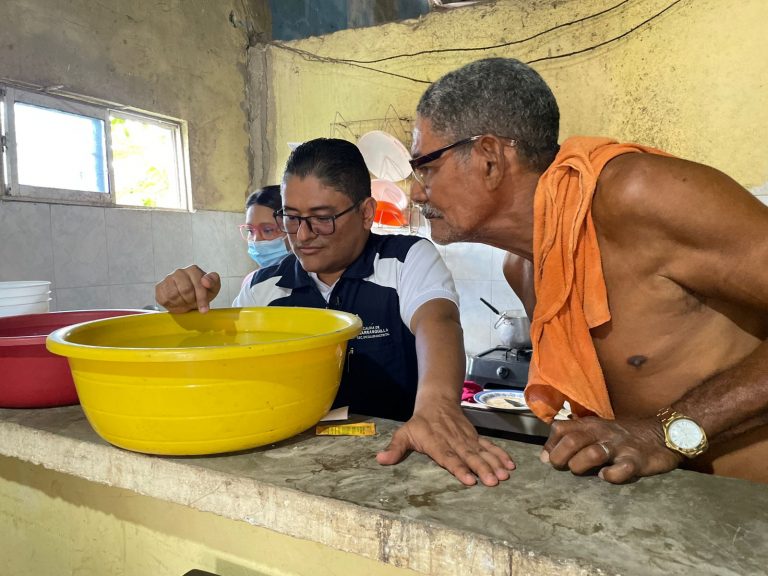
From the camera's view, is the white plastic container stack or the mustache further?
the white plastic container stack

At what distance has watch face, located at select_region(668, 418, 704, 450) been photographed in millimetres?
953

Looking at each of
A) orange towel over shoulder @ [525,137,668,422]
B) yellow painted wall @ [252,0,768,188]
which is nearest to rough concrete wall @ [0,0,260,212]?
yellow painted wall @ [252,0,768,188]

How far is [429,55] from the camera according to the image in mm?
3889

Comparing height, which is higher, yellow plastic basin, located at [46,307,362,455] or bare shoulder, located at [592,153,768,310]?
bare shoulder, located at [592,153,768,310]

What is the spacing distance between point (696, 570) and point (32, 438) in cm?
119

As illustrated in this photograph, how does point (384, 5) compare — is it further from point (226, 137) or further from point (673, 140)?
point (673, 140)

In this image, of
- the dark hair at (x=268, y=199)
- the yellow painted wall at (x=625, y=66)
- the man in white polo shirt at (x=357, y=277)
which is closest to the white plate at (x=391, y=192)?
the yellow painted wall at (x=625, y=66)

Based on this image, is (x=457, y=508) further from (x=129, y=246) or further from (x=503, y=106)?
(x=129, y=246)

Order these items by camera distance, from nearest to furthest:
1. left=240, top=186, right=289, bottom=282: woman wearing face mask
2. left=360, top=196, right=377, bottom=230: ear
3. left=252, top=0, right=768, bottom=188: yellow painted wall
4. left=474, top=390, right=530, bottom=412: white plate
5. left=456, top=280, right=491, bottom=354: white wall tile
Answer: left=360, top=196, right=377, bottom=230: ear → left=474, top=390, right=530, bottom=412: white plate → left=252, top=0, right=768, bottom=188: yellow painted wall → left=240, top=186, right=289, bottom=282: woman wearing face mask → left=456, top=280, right=491, bottom=354: white wall tile

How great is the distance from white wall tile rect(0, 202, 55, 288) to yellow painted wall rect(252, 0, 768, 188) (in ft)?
7.57

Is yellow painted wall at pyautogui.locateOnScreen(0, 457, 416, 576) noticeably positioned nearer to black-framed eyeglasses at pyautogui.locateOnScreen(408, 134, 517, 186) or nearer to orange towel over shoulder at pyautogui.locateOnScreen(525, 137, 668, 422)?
orange towel over shoulder at pyautogui.locateOnScreen(525, 137, 668, 422)

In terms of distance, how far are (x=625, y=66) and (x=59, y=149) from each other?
11.6 feet

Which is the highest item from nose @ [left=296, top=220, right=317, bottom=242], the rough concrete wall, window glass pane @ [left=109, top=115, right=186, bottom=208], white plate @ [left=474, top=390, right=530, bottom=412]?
the rough concrete wall

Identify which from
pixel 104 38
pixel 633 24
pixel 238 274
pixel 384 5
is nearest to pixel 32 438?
pixel 104 38
